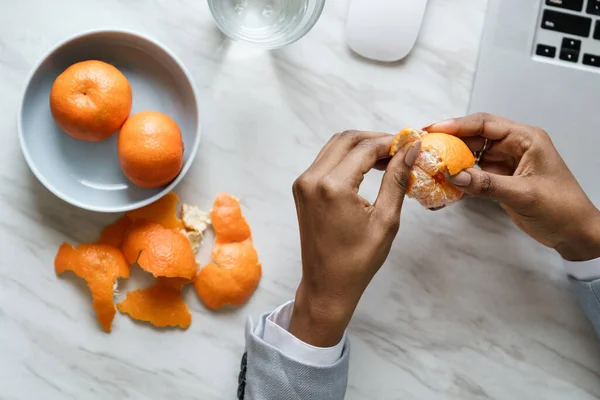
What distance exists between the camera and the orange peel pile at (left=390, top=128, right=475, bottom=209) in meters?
0.83

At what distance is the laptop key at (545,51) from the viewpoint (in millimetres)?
994

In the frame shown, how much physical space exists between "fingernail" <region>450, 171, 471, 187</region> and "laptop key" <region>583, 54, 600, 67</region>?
0.36m

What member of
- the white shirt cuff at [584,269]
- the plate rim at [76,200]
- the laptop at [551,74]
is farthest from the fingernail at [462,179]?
the plate rim at [76,200]

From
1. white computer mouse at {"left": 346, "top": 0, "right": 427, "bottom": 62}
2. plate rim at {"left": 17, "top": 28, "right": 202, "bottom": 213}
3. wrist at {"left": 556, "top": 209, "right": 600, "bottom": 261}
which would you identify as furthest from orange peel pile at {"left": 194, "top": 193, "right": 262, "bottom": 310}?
wrist at {"left": 556, "top": 209, "right": 600, "bottom": 261}

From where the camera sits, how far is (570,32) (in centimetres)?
99

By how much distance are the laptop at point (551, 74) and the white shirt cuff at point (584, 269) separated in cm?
11

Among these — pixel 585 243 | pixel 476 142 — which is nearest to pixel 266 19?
pixel 476 142

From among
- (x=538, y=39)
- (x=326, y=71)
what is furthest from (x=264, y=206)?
(x=538, y=39)

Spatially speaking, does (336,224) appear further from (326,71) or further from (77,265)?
(77,265)

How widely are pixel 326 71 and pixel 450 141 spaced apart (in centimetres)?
32

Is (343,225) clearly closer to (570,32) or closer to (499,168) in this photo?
(499,168)

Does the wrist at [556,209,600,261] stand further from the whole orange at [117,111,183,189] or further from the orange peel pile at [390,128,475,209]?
the whole orange at [117,111,183,189]

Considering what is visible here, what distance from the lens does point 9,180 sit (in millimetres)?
1078

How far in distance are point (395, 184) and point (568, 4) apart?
463mm
